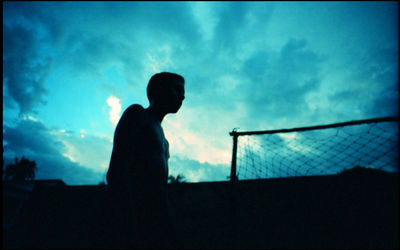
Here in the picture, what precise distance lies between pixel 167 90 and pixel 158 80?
0.15m

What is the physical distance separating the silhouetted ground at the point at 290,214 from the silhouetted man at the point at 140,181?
3.63m

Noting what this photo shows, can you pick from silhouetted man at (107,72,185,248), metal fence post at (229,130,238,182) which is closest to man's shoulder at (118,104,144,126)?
silhouetted man at (107,72,185,248)

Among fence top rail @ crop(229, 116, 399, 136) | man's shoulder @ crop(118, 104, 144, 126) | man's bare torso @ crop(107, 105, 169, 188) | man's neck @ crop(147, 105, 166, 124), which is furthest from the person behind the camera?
fence top rail @ crop(229, 116, 399, 136)

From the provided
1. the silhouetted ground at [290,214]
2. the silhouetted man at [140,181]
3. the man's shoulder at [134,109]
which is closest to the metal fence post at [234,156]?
the silhouetted ground at [290,214]

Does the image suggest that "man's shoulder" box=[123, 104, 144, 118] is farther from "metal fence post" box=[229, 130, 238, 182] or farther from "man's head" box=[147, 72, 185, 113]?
"metal fence post" box=[229, 130, 238, 182]

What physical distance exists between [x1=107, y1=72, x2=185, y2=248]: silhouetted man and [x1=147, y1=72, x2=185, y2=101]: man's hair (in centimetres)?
28

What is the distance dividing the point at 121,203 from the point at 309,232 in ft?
22.6

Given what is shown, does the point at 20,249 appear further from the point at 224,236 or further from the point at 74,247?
the point at 224,236

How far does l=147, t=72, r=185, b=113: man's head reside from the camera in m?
1.48

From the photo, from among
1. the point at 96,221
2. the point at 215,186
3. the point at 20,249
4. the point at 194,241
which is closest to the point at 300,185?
the point at 215,186

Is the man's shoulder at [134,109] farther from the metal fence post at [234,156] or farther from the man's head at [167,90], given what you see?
the metal fence post at [234,156]

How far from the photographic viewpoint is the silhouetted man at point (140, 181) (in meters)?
0.98

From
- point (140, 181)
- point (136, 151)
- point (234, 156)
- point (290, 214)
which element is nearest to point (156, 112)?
point (136, 151)

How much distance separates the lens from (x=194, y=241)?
6.73 m
